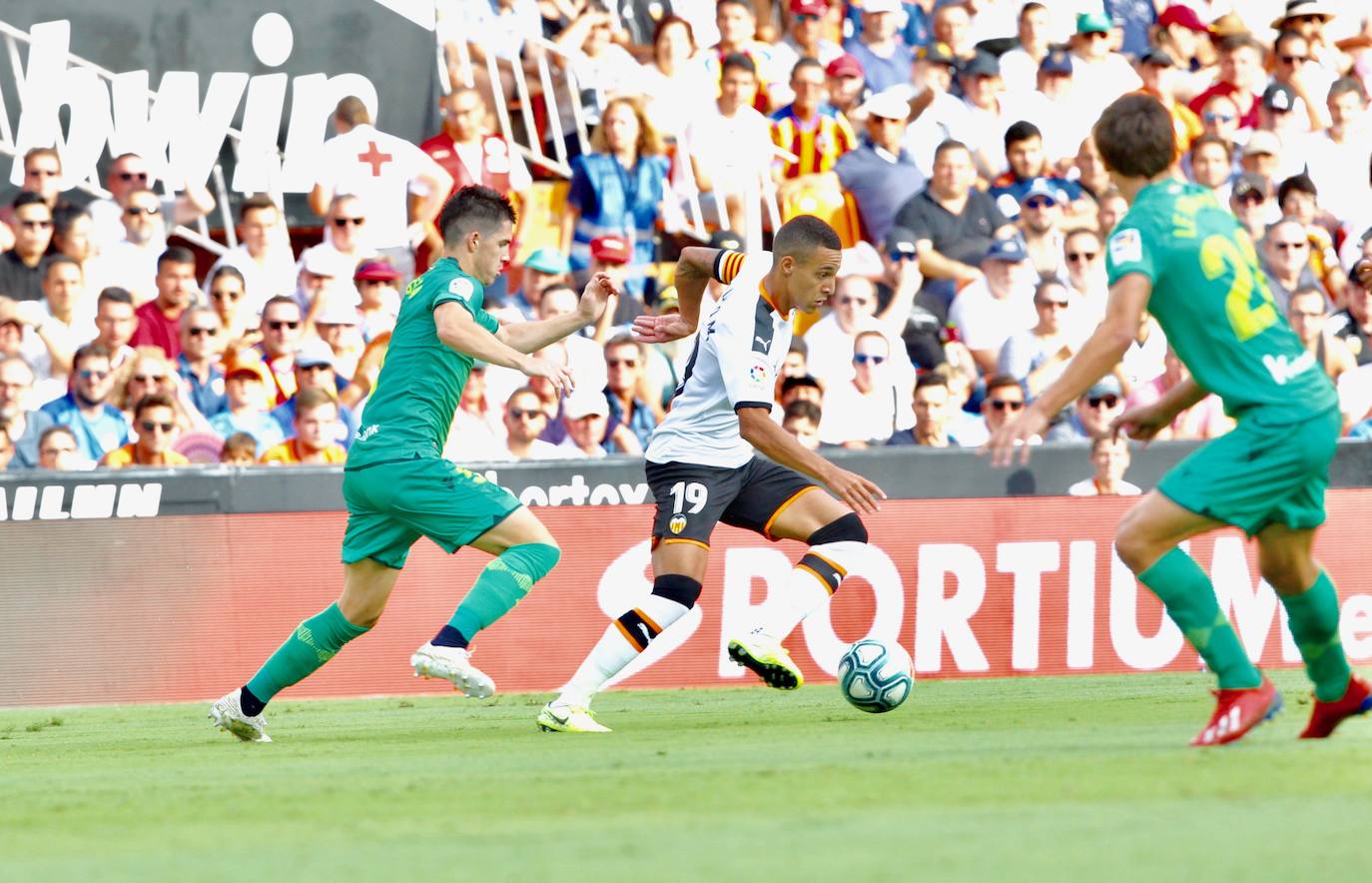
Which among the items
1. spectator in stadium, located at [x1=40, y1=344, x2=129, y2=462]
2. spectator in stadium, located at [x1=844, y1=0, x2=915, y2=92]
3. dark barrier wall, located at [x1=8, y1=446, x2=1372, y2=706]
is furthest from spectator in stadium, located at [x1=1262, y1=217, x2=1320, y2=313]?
spectator in stadium, located at [x1=40, y1=344, x2=129, y2=462]

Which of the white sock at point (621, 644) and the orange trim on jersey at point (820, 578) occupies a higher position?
the orange trim on jersey at point (820, 578)

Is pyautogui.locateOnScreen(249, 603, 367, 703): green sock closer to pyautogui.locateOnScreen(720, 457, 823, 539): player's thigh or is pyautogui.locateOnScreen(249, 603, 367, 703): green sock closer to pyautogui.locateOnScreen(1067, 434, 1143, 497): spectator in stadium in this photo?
pyautogui.locateOnScreen(720, 457, 823, 539): player's thigh

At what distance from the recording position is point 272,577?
12.0 m

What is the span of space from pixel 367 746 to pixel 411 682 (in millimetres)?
3975

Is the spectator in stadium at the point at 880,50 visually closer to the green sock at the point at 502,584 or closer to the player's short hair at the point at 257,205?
the player's short hair at the point at 257,205

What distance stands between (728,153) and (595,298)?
7375 millimetres

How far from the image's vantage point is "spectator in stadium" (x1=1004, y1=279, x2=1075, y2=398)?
14336 millimetres

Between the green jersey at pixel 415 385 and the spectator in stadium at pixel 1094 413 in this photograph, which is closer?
the green jersey at pixel 415 385

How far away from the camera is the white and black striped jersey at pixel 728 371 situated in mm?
8492

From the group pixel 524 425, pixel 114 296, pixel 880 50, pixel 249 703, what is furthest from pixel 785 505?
pixel 880 50

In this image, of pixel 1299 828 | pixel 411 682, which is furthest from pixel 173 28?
pixel 1299 828

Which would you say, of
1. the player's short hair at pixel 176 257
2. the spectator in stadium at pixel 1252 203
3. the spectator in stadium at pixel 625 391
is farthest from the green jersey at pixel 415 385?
the spectator in stadium at pixel 1252 203

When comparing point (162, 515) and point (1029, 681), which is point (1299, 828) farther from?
point (162, 515)

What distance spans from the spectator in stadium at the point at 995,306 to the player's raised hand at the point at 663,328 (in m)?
5.96
